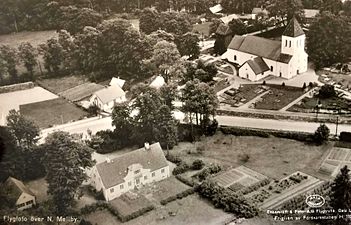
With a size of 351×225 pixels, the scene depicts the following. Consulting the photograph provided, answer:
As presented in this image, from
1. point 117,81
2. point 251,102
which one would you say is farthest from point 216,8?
point 117,81

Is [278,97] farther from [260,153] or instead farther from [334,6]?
[334,6]

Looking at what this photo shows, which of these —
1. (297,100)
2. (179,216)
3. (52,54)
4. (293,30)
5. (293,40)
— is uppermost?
(293,30)

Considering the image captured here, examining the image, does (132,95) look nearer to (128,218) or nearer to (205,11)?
(128,218)

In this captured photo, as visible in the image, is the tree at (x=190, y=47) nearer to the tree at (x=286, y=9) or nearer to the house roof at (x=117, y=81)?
the house roof at (x=117, y=81)

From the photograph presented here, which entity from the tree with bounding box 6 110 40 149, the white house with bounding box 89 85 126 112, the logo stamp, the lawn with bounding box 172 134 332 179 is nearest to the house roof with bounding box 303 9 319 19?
the lawn with bounding box 172 134 332 179

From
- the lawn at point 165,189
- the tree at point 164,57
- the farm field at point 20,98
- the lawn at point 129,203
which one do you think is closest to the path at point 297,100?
the tree at point 164,57

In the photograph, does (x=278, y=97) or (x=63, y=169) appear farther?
(x=278, y=97)

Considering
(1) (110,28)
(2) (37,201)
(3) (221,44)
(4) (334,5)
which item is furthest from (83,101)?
(4) (334,5)
